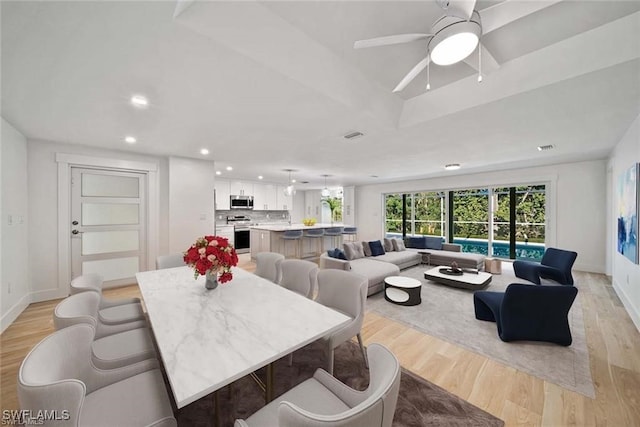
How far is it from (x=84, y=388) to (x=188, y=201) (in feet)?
14.4

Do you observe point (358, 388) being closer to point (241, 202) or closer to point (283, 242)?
point (283, 242)

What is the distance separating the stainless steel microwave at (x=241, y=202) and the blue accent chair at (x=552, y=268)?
728 cm

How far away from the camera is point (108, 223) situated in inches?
161

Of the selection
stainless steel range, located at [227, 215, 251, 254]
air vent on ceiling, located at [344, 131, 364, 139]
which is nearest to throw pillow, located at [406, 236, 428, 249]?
air vent on ceiling, located at [344, 131, 364, 139]

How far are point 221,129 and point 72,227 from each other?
307 centimetres

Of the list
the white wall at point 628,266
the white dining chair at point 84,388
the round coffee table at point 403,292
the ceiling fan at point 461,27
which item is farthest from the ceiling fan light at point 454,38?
the white wall at point 628,266

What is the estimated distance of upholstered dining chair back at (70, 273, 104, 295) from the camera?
67.9 inches

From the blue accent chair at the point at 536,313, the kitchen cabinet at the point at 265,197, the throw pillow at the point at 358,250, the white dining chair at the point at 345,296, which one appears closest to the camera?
the white dining chair at the point at 345,296

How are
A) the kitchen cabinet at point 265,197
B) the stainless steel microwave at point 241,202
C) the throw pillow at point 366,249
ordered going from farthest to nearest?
the kitchen cabinet at point 265,197 → the stainless steel microwave at point 241,202 → the throw pillow at point 366,249

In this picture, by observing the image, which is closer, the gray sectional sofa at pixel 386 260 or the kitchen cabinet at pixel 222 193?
the gray sectional sofa at pixel 386 260

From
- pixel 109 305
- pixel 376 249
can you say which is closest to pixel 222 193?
pixel 376 249

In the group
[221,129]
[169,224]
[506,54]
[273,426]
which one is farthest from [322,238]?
[273,426]

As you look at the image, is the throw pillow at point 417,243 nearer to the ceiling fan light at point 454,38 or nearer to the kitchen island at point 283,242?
the kitchen island at point 283,242

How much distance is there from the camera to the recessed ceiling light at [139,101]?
2277mm
